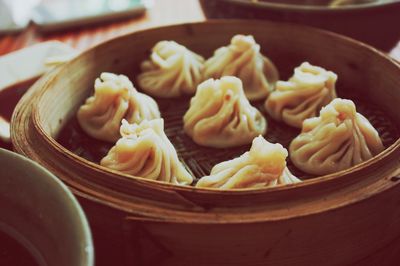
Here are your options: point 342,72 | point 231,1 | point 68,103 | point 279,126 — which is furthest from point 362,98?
point 68,103

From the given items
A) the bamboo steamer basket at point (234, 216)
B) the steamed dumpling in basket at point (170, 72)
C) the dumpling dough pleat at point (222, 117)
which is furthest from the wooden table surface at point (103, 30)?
the bamboo steamer basket at point (234, 216)

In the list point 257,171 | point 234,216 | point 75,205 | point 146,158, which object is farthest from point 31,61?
point 75,205

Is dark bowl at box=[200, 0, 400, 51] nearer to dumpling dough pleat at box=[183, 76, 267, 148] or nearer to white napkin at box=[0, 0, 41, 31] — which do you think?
dumpling dough pleat at box=[183, 76, 267, 148]

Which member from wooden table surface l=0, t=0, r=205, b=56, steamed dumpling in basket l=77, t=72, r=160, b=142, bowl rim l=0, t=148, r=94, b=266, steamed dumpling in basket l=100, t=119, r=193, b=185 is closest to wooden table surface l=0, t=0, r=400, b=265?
wooden table surface l=0, t=0, r=205, b=56

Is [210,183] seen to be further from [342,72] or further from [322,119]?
[342,72]

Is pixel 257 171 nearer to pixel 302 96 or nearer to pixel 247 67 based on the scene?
pixel 302 96

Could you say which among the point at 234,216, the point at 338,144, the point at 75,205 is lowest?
the point at 338,144
